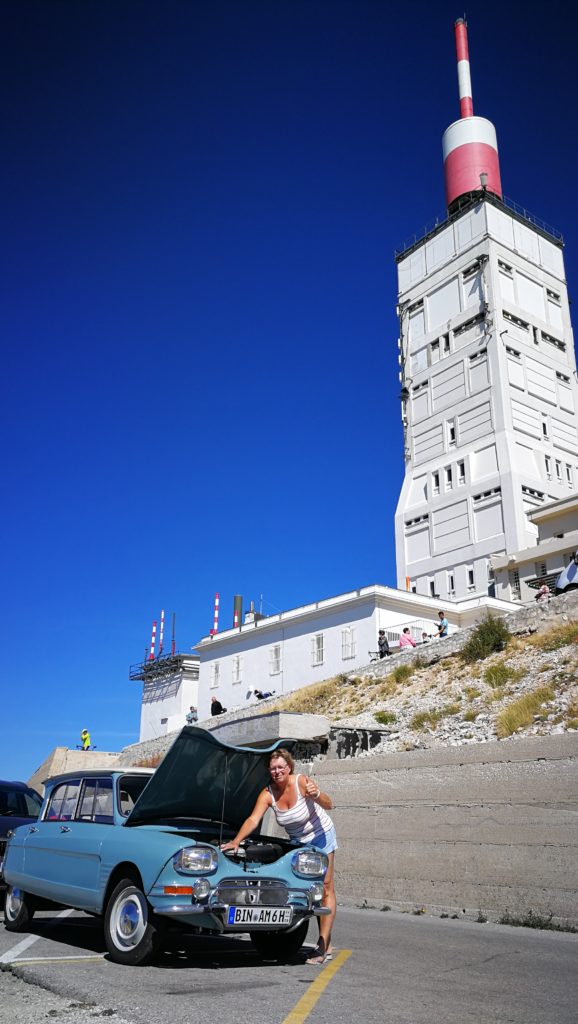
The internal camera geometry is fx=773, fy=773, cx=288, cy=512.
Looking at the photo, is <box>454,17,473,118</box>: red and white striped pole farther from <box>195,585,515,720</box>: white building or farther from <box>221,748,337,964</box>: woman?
<box>221,748,337,964</box>: woman

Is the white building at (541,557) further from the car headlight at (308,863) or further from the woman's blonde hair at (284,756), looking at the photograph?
the car headlight at (308,863)

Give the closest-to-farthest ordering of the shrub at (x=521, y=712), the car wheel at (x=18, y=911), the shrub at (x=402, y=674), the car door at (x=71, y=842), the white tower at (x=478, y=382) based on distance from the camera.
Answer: the car door at (x=71, y=842) < the car wheel at (x=18, y=911) < the shrub at (x=521, y=712) < the shrub at (x=402, y=674) < the white tower at (x=478, y=382)

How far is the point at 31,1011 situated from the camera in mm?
4383

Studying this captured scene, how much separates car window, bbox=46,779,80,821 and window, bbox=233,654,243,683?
35026 millimetres

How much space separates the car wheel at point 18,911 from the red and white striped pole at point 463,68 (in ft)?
243

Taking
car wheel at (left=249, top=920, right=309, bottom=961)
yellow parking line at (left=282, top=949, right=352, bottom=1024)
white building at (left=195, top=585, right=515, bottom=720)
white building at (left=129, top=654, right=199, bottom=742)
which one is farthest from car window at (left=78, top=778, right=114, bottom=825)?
white building at (left=129, top=654, right=199, bottom=742)

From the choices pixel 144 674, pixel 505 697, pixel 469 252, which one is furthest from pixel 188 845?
pixel 469 252

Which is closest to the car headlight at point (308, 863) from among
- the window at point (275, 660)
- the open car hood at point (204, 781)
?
the open car hood at point (204, 781)

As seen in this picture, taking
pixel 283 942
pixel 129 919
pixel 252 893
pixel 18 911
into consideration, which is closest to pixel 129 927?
pixel 129 919

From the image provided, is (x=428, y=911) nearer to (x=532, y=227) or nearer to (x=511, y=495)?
(x=511, y=495)

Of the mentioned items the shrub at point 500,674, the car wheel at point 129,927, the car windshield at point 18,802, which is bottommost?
the car wheel at point 129,927

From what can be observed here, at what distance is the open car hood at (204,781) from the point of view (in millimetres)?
6480

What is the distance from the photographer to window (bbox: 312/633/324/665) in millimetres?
37562

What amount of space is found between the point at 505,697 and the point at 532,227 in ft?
172
